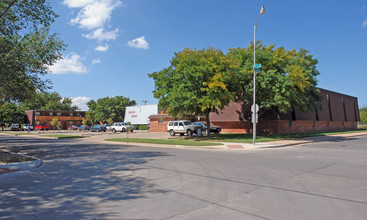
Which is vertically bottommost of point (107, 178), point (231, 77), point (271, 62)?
point (107, 178)

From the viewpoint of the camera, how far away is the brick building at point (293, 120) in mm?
34000

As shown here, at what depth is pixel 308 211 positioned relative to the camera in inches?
185

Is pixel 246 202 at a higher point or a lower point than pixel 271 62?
lower

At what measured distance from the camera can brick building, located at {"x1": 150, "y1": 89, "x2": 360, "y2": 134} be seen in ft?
112

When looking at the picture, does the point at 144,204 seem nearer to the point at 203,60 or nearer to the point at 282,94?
Result: the point at 203,60

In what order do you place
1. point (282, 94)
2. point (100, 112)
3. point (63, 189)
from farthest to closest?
1. point (100, 112)
2. point (282, 94)
3. point (63, 189)

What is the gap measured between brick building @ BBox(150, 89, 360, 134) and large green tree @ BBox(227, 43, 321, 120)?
4.53m

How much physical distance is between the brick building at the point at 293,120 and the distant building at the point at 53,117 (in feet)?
142

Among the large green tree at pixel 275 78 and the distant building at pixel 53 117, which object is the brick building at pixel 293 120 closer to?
the large green tree at pixel 275 78

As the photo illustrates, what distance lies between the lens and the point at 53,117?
74.4 meters

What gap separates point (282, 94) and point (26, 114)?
78119mm

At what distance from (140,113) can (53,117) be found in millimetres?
33204

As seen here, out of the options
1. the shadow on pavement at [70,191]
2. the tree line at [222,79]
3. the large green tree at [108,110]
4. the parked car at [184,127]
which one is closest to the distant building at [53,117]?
the large green tree at [108,110]

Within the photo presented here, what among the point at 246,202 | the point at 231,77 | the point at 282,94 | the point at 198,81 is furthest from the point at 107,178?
the point at 282,94
